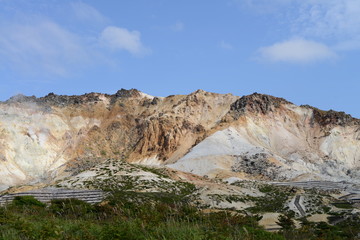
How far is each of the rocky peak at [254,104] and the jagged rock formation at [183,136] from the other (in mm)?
317

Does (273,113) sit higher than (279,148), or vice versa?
(273,113)

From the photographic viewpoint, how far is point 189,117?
13288cm

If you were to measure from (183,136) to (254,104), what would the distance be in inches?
988

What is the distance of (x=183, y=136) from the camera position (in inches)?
4966

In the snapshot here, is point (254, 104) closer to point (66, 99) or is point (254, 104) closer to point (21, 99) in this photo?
point (66, 99)

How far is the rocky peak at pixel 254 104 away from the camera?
424 ft

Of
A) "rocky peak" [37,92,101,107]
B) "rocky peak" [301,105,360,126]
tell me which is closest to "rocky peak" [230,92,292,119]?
"rocky peak" [301,105,360,126]

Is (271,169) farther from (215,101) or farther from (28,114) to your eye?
(28,114)

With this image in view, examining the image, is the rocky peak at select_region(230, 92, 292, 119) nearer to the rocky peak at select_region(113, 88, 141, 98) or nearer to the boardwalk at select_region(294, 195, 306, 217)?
the rocky peak at select_region(113, 88, 141, 98)

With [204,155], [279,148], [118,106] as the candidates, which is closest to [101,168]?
[204,155]

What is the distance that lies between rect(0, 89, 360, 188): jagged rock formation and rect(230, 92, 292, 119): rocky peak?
32 cm

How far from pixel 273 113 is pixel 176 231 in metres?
123

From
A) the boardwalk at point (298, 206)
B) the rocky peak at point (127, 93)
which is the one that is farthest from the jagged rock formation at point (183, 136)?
the boardwalk at point (298, 206)

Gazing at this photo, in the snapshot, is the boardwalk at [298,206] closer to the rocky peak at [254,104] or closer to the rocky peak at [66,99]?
the rocky peak at [254,104]
